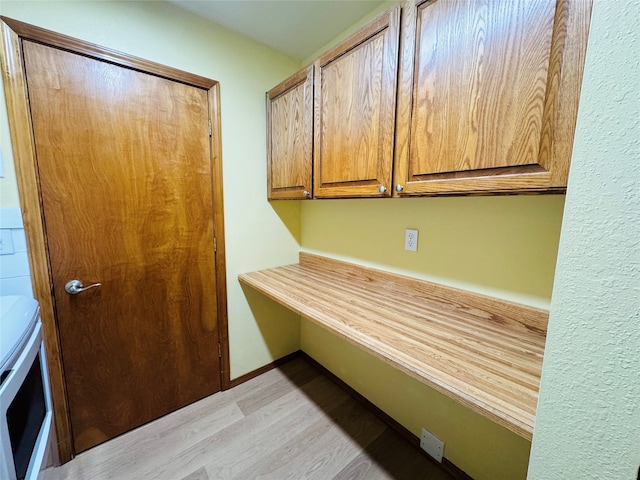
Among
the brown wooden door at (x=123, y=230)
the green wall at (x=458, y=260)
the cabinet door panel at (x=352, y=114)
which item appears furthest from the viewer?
the brown wooden door at (x=123, y=230)

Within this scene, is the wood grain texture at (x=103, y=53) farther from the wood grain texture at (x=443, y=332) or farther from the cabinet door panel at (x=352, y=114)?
the wood grain texture at (x=443, y=332)

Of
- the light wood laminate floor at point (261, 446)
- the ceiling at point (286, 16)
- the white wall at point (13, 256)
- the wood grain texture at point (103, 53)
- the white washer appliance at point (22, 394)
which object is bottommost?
the light wood laminate floor at point (261, 446)

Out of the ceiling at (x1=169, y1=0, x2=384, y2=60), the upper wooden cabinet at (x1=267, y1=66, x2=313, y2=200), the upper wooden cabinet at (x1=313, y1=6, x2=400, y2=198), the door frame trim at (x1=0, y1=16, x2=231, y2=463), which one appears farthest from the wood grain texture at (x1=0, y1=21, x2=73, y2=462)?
the upper wooden cabinet at (x1=313, y1=6, x2=400, y2=198)

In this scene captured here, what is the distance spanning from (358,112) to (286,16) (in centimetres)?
85

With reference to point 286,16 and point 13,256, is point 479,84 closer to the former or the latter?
point 286,16

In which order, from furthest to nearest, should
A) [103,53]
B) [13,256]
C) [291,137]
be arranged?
1. [291,137]
2. [103,53]
3. [13,256]

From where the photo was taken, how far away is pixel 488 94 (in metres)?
0.78

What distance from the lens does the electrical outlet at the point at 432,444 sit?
1.29m

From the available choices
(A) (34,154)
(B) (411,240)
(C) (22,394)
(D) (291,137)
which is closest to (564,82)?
(B) (411,240)

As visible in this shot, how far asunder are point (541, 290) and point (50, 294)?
2.14 m

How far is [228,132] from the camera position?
64.4 inches

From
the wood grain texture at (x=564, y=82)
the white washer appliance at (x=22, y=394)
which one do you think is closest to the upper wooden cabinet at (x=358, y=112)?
the wood grain texture at (x=564, y=82)

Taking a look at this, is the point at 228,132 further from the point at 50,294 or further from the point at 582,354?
the point at 582,354

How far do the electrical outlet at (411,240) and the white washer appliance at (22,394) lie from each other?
148 cm
